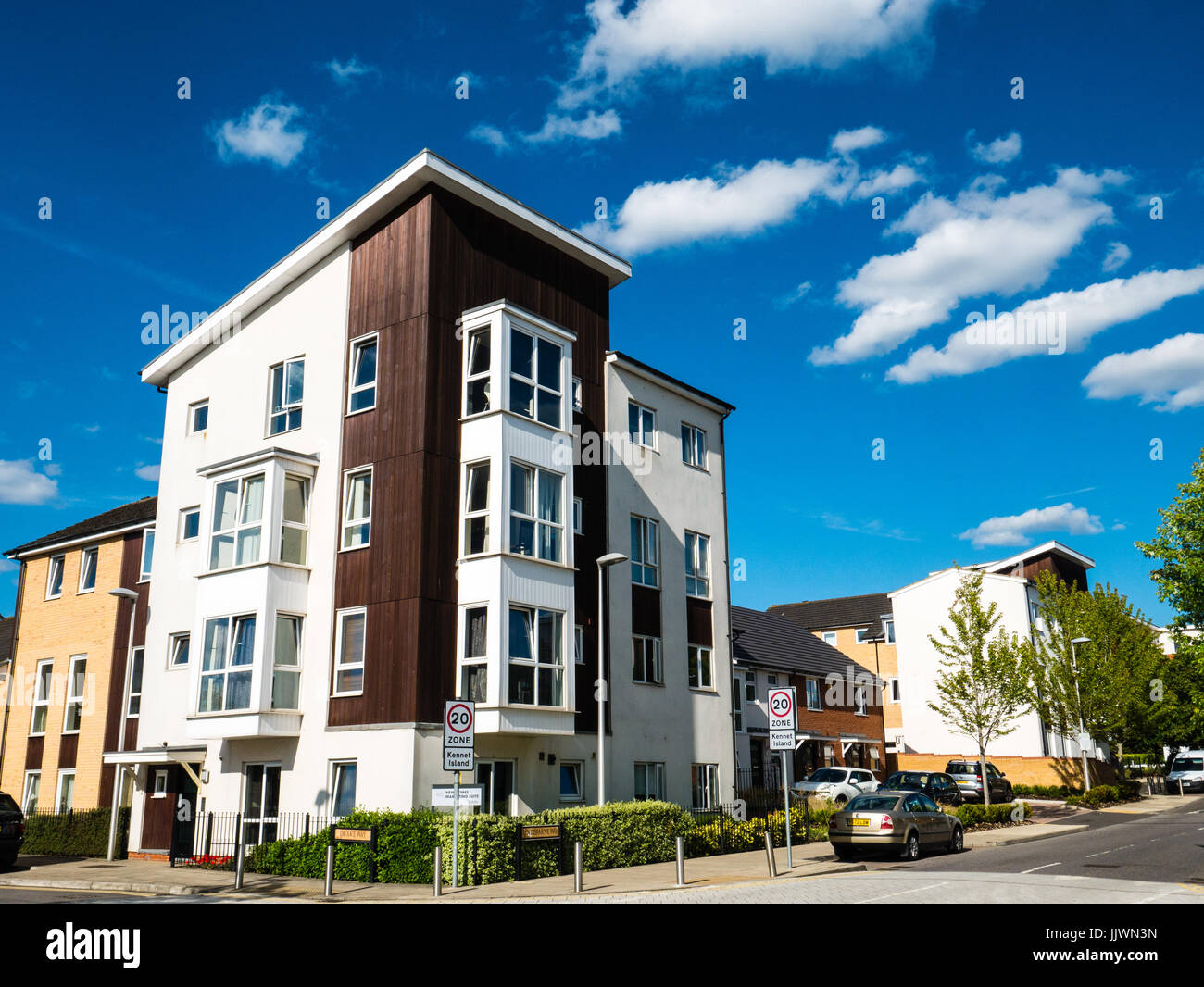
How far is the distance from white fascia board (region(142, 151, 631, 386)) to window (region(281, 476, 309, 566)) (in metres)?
6.08

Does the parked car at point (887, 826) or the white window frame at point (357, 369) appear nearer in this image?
the parked car at point (887, 826)

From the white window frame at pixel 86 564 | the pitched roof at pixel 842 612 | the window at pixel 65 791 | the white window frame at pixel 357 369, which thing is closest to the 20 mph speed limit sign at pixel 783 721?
the white window frame at pixel 357 369

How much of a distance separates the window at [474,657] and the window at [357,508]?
316 centimetres

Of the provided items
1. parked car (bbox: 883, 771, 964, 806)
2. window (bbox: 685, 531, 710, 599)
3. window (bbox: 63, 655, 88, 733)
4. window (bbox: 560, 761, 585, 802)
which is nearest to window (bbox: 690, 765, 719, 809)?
window (bbox: 560, 761, 585, 802)

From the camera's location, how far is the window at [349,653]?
70.7ft

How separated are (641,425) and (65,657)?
19.9 metres

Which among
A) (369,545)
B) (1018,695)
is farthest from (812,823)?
(369,545)

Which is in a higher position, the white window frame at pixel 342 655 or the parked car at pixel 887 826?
the white window frame at pixel 342 655

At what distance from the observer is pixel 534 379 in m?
23.1

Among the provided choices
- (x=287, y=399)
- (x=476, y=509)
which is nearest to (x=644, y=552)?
(x=476, y=509)

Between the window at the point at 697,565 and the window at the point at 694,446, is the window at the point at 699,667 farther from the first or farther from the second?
the window at the point at 694,446

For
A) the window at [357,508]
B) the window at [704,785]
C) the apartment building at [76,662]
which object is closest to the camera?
the window at [357,508]
